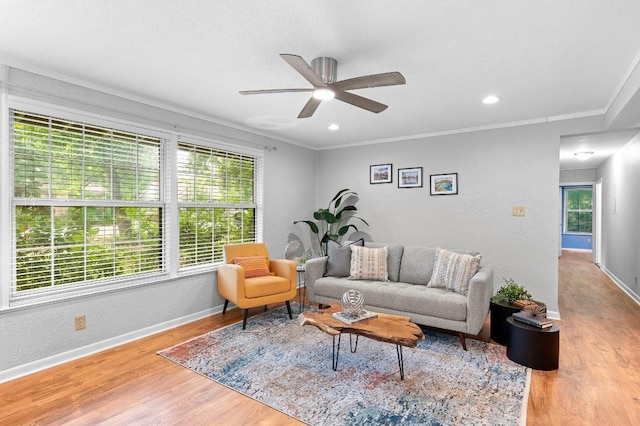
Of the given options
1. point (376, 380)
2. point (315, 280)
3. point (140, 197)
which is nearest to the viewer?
point (376, 380)

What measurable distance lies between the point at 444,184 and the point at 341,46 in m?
3.00

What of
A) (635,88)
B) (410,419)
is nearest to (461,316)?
(410,419)

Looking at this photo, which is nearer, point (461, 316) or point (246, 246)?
point (461, 316)

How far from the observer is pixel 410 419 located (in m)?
2.13

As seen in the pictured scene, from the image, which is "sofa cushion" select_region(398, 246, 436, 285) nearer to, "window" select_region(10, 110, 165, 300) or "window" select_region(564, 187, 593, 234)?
"window" select_region(10, 110, 165, 300)

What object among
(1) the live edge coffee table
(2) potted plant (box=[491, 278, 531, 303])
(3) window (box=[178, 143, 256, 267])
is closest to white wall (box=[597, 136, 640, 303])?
(2) potted plant (box=[491, 278, 531, 303])

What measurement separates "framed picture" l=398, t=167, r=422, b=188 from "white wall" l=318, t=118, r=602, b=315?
65 mm

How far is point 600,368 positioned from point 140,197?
441cm

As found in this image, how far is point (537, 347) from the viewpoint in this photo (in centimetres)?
279

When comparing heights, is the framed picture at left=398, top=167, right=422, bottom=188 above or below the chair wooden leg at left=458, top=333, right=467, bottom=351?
above

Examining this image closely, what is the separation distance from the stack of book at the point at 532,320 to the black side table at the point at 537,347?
31 mm

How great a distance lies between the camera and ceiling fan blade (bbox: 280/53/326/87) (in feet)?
6.35

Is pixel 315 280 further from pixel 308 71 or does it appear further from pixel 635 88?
pixel 635 88

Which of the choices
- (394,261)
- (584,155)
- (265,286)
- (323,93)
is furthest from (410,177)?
(584,155)
